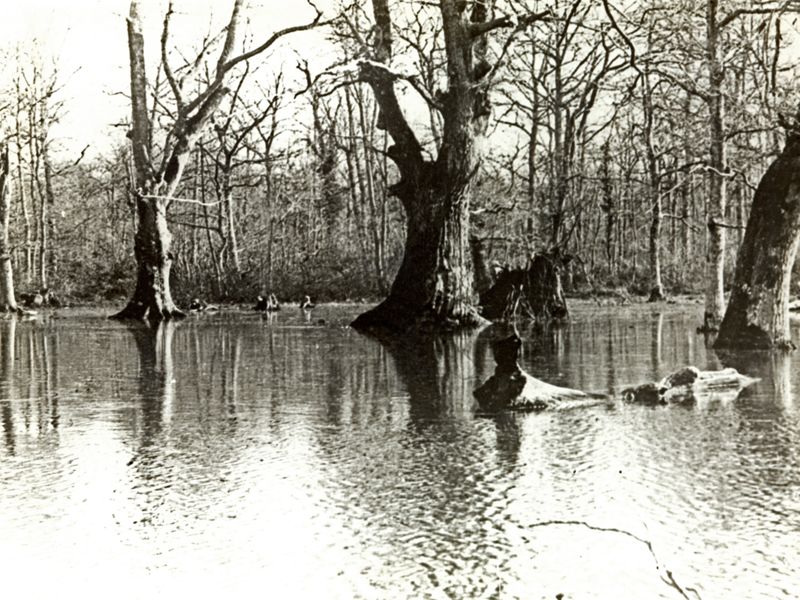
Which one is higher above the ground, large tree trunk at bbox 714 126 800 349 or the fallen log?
large tree trunk at bbox 714 126 800 349

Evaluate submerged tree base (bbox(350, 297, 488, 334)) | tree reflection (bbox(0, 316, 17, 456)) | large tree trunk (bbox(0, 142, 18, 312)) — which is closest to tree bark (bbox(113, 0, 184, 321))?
tree reflection (bbox(0, 316, 17, 456))

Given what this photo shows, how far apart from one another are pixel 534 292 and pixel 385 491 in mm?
21971

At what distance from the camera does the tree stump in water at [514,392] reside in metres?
9.45

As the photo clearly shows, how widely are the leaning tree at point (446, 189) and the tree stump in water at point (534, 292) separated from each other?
15.0ft

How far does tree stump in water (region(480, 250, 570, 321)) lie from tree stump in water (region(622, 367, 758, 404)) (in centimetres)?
1576

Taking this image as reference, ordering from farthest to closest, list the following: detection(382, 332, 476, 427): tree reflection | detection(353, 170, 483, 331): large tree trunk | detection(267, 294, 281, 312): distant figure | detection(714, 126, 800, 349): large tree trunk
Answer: detection(267, 294, 281, 312): distant figure
detection(353, 170, 483, 331): large tree trunk
detection(714, 126, 800, 349): large tree trunk
detection(382, 332, 476, 427): tree reflection

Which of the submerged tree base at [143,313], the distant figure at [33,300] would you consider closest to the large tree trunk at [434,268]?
the submerged tree base at [143,313]

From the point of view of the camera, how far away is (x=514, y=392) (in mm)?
9633

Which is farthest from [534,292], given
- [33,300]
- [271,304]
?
[33,300]

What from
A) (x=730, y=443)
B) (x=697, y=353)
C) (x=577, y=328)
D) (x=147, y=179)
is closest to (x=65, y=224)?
(x=147, y=179)

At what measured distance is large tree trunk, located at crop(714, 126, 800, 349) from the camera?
14078 millimetres

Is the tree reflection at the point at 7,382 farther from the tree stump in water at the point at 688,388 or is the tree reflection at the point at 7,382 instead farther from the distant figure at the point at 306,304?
the distant figure at the point at 306,304

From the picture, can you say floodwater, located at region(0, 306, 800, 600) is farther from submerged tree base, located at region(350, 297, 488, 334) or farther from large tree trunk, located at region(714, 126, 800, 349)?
submerged tree base, located at region(350, 297, 488, 334)

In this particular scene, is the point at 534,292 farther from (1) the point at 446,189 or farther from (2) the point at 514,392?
(2) the point at 514,392
